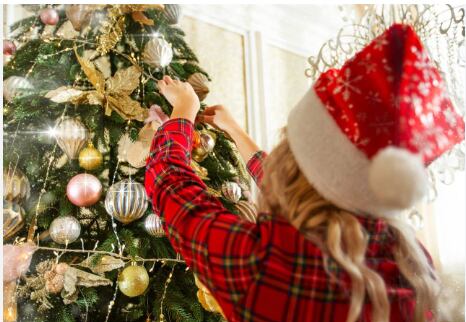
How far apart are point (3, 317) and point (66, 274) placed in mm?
185

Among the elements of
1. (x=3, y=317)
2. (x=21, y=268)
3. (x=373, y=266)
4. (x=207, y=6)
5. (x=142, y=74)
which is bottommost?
(x=3, y=317)

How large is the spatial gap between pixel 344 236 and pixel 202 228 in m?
0.25

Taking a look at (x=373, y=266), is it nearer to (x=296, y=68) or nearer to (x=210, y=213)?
(x=210, y=213)

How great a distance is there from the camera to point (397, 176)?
0.63m

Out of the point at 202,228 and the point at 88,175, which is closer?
the point at 202,228

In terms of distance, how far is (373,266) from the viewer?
78 cm

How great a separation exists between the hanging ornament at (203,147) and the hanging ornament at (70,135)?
32 centimetres

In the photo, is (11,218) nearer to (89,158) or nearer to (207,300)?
(89,158)

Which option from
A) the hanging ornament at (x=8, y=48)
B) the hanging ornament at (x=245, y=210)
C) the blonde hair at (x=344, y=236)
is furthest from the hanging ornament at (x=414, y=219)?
the hanging ornament at (x=8, y=48)

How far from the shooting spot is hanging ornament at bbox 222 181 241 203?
1.39m

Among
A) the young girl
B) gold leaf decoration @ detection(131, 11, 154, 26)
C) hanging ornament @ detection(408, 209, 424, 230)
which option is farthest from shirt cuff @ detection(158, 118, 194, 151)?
hanging ornament @ detection(408, 209, 424, 230)

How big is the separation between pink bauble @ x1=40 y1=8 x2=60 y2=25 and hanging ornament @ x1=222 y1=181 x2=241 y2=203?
71cm

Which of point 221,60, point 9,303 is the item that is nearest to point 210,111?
point 9,303

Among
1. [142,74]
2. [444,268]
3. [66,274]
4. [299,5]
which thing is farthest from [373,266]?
[299,5]
